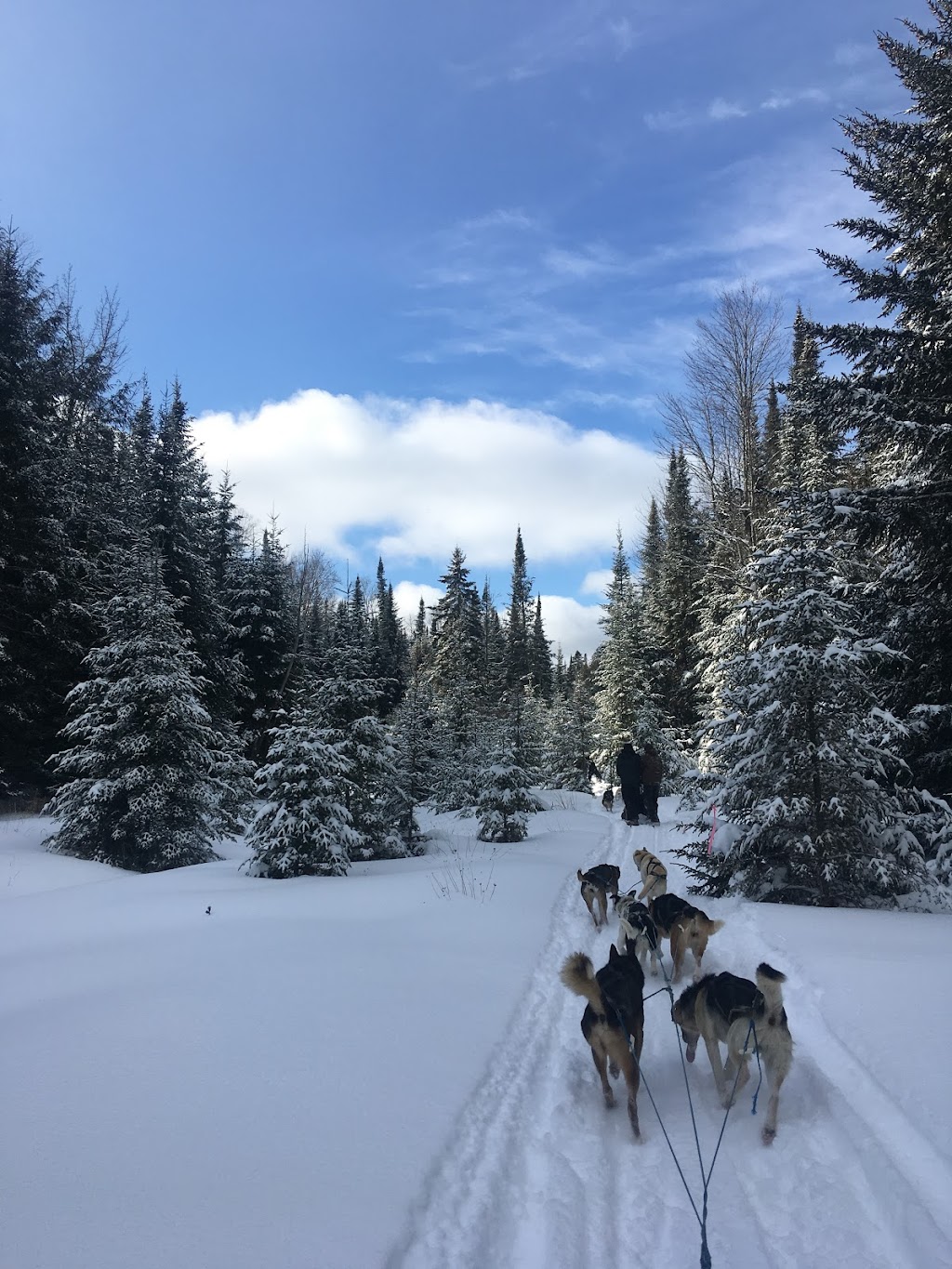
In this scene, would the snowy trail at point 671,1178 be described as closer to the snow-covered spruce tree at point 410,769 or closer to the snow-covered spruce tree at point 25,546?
the snow-covered spruce tree at point 410,769

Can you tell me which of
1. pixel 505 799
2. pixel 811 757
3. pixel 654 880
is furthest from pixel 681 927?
pixel 505 799

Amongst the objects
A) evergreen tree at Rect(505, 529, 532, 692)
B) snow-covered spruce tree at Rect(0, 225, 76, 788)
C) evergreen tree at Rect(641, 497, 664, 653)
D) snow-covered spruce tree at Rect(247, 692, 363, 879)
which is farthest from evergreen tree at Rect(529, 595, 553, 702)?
snow-covered spruce tree at Rect(247, 692, 363, 879)

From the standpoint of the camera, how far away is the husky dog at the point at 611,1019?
340cm

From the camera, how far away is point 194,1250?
2338mm

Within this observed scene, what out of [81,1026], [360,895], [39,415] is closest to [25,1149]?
[81,1026]

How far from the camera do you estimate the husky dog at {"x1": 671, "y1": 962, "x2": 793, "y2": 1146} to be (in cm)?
335

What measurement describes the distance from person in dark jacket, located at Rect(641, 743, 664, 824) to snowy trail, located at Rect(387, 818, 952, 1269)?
13.0 meters

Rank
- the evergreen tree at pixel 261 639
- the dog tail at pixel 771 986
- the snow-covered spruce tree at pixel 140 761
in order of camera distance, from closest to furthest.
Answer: the dog tail at pixel 771 986 → the snow-covered spruce tree at pixel 140 761 → the evergreen tree at pixel 261 639

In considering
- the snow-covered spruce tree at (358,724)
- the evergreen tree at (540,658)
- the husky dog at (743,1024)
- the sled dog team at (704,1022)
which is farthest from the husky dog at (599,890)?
the evergreen tree at (540,658)

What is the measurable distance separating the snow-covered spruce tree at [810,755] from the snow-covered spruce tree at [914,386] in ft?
2.30

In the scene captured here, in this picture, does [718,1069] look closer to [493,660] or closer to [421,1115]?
Answer: [421,1115]

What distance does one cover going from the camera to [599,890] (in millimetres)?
7652

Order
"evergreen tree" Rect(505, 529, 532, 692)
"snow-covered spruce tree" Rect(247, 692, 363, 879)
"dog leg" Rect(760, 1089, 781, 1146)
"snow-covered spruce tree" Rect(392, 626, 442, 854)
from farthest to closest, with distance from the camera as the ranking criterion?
"evergreen tree" Rect(505, 529, 532, 692) → "snow-covered spruce tree" Rect(392, 626, 442, 854) → "snow-covered spruce tree" Rect(247, 692, 363, 879) → "dog leg" Rect(760, 1089, 781, 1146)

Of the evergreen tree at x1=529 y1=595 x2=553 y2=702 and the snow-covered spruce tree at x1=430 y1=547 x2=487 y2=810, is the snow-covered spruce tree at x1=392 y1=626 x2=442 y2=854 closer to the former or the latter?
the snow-covered spruce tree at x1=430 y1=547 x2=487 y2=810
